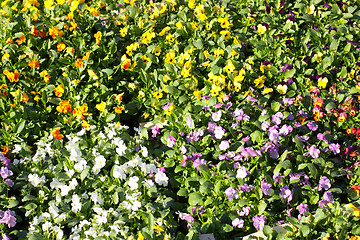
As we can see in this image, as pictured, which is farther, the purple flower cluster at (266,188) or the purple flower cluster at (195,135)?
the purple flower cluster at (195,135)

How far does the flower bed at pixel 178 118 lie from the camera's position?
2594mm

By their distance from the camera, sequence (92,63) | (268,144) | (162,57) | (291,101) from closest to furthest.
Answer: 1. (268,144)
2. (291,101)
3. (92,63)
4. (162,57)

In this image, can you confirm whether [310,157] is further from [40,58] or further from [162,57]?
[40,58]

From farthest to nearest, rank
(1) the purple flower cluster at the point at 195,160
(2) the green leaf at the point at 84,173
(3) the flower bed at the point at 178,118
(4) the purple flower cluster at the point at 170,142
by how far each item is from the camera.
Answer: (4) the purple flower cluster at the point at 170,142 < (1) the purple flower cluster at the point at 195,160 < (2) the green leaf at the point at 84,173 < (3) the flower bed at the point at 178,118

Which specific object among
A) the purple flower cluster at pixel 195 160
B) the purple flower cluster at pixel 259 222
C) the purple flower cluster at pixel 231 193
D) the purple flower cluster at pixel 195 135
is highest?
the purple flower cluster at pixel 195 135

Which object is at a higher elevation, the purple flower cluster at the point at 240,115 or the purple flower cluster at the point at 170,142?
the purple flower cluster at the point at 240,115

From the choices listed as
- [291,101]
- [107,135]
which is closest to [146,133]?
[107,135]

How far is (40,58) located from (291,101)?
2.21 meters

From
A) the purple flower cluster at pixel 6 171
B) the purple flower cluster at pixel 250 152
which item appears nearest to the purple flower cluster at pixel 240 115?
the purple flower cluster at pixel 250 152

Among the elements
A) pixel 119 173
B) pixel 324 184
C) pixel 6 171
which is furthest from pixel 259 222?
pixel 6 171

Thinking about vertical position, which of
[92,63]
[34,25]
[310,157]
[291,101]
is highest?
[34,25]

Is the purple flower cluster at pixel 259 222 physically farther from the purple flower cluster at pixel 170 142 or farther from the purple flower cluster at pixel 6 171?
the purple flower cluster at pixel 6 171

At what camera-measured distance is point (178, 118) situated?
3.18 metres

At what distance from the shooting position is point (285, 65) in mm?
3521
